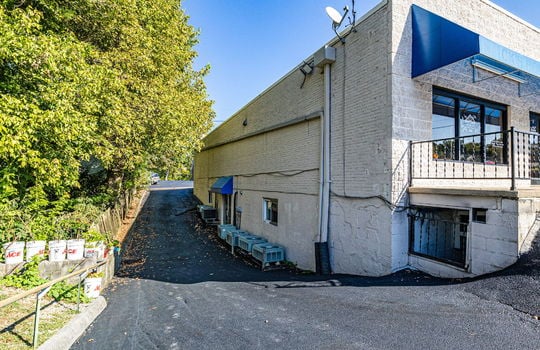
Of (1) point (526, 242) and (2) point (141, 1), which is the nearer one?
(1) point (526, 242)

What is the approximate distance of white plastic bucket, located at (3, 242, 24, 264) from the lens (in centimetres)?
593

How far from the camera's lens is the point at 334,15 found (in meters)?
7.73

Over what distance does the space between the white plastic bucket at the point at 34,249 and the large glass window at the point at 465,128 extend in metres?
9.03

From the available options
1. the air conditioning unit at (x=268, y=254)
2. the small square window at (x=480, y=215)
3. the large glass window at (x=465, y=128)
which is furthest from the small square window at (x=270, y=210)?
the small square window at (x=480, y=215)

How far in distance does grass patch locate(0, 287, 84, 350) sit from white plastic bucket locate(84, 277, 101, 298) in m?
0.41

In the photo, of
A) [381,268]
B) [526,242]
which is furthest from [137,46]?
[526,242]

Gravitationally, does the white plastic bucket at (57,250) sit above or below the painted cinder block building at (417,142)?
below

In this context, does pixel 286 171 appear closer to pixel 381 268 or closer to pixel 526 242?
pixel 381 268

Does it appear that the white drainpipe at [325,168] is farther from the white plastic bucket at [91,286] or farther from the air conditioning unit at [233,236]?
the white plastic bucket at [91,286]

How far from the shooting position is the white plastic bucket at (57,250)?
631 centimetres

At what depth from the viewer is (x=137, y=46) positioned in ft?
29.4

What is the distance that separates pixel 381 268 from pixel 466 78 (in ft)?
17.1

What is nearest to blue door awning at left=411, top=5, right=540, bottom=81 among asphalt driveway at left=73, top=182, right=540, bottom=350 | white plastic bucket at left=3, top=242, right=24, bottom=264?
asphalt driveway at left=73, top=182, right=540, bottom=350

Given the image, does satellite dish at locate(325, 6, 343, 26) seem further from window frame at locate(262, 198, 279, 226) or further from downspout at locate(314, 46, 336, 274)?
window frame at locate(262, 198, 279, 226)
